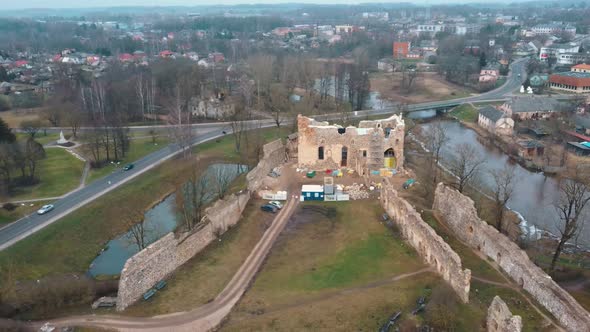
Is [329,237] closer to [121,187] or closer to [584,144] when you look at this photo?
[121,187]

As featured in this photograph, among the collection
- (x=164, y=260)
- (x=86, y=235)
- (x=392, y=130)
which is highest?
(x=392, y=130)

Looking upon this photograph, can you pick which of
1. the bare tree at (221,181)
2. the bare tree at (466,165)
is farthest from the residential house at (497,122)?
the bare tree at (221,181)

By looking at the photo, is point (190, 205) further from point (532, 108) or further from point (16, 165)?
point (532, 108)

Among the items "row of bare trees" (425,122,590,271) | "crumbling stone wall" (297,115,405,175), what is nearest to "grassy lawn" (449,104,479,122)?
"row of bare trees" (425,122,590,271)

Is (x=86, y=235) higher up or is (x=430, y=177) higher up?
(x=430, y=177)

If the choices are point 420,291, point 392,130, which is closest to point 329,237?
point 420,291

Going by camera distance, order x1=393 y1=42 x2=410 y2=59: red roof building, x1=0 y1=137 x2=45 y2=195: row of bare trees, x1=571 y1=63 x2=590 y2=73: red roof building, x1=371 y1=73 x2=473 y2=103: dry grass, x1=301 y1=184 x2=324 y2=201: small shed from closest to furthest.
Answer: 1. x1=301 y1=184 x2=324 y2=201: small shed
2. x1=0 y1=137 x2=45 y2=195: row of bare trees
3. x1=371 y1=73 x2=473 y2=103: dry grass
4. x1=571 y1=63 x2=590 y2=73: red roof building
5. x1=393 y1=42 x2=410 y2=59: red roof building

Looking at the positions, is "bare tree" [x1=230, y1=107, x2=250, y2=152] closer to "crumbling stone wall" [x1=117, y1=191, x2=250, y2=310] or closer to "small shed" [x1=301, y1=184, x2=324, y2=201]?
"small shed" [x1=301, y1=184, x2=324, y2=201]
